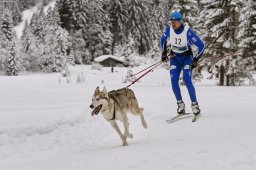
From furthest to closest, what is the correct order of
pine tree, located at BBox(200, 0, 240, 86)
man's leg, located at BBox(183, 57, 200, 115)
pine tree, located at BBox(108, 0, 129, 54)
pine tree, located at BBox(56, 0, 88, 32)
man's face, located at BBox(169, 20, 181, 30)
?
1. pine tree, located at BBox(108, 0, 129, 54)
2. pine tree, located at BBox(56, 0, 88, 32)
3. pine tree, located at BBox(200, 0, 240, 86)
4. man's leg, located at BBox(183, 57, 200, 115)
5. man's face, located at BBox(169, 20, 181, 30)

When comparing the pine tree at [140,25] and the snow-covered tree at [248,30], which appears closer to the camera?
the snow-covered tree at [248,30]

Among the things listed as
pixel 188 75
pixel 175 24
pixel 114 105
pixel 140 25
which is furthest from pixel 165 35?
pixel 140 25

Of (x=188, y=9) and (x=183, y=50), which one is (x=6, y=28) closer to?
(x=188, y=9)

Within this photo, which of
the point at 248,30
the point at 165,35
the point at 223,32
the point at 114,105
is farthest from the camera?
the point at 223,32

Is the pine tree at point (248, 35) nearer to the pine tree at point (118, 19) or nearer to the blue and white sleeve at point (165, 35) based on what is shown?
the blue and white sleeve at point (165, 35)

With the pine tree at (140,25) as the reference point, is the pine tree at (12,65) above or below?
below

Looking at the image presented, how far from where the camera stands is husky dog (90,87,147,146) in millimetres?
7094

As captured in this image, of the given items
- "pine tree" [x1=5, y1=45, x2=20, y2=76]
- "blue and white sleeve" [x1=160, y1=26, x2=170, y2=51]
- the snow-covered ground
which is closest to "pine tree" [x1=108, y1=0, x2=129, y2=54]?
"pine tree" [x1=5, y1=45, x2=20, y2=76]

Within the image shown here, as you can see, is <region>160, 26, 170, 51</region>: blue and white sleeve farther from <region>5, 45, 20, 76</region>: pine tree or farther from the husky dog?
<region>5, 45, 20, 76</region>: pine tree

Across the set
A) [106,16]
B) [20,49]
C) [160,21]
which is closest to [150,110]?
[20,49]

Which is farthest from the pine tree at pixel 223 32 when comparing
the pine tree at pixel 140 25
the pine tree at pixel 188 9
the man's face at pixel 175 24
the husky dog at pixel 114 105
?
the pine tree at pixel 140 25

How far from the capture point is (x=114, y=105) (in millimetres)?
7402

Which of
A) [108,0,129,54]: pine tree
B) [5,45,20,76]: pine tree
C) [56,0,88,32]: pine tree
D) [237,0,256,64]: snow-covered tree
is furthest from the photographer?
[108,0,129,54]: pine tree

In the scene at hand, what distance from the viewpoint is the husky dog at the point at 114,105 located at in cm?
709
